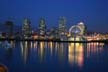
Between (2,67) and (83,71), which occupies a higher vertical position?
(2,67)

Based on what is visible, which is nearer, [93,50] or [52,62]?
[52,62]

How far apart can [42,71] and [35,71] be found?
31.1 inches

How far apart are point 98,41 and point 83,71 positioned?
414 feet

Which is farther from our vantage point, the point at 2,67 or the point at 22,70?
the point at 22,70

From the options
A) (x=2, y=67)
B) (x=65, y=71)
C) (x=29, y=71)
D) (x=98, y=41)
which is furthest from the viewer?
(x=98, y=41)

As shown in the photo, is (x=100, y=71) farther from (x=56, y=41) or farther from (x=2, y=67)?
(x=56, y=41)

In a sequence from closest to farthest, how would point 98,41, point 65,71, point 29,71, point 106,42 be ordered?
point 29,71 < point 65,71 < point 106,42 < point 98,41

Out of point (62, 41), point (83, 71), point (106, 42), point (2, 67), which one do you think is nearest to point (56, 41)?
point (62, 41)

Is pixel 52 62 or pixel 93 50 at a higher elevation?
pixel 52 62

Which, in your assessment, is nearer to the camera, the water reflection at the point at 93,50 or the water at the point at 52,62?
the water at the point at 52,62

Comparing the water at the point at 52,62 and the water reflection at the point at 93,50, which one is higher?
the water at the point at 52,62

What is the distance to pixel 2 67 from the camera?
1.53 m

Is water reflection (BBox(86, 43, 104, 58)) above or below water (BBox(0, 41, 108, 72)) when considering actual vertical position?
below

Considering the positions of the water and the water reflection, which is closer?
the water
